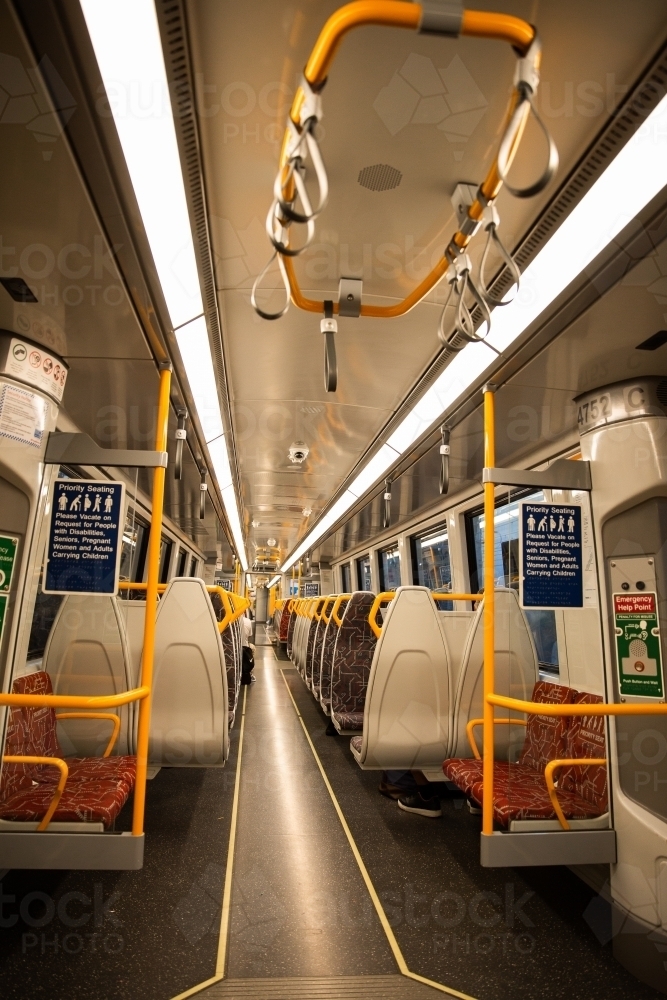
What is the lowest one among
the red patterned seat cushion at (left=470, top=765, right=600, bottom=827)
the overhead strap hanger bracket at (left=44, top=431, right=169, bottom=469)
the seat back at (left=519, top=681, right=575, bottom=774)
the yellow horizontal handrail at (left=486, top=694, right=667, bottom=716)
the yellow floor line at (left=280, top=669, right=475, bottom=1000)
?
the yellow floor line at (left=280, top=669, right=475, bottom=1000)

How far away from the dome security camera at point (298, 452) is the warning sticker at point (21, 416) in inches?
110

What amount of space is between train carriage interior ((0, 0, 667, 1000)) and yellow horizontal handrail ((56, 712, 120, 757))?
2cm

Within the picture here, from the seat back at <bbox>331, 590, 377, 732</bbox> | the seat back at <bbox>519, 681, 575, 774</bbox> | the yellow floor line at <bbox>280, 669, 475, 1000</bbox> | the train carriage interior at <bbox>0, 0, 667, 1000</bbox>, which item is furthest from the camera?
the seat back at <bbox>331, 590, 377, 732</bbox>

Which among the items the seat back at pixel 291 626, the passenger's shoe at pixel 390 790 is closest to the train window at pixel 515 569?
the passenger's shoe at pixel 390 790

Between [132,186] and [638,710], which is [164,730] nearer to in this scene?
[638,710]

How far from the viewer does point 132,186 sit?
185 centimetres

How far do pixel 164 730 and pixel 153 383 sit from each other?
226cm

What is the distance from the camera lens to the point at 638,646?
2.74m

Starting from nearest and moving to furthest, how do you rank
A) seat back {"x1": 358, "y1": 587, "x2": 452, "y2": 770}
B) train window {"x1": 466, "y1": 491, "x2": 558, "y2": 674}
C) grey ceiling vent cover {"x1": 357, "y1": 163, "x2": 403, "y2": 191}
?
1. grey ceiling vent cover {"x1": 357, "y1": 163, "x2": 403, "y2": 191}
2. train window {"x1": 466, "y1": 491, "x2": 558, "y2": 674}
3. seat back {"x1": 358, "y1": 587, "x2": 452, "y2": 770}

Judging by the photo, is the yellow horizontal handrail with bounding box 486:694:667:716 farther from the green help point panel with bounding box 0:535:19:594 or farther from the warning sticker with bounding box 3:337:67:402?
the warning sticker with bounding box 3:337:67:402

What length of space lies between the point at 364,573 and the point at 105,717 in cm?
929

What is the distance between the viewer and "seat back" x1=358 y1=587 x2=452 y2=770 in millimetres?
3889

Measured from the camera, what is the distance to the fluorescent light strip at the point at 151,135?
4.65 ft

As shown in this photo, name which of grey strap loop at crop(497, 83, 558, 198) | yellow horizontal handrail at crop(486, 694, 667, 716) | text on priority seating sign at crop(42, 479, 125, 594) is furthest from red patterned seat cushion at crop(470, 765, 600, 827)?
grey strap loop at crop(497, 83, 558, 198)
